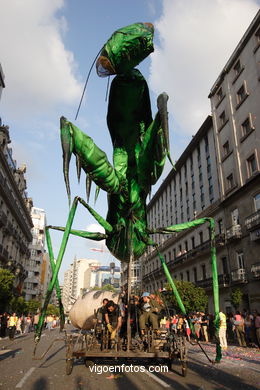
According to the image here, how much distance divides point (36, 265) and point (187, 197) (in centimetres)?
4974

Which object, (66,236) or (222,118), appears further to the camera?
(222,118)

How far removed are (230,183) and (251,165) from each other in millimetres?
3602

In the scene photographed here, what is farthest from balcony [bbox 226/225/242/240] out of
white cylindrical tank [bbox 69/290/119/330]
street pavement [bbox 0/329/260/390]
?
street pavement [bbox 0/329/260/390]

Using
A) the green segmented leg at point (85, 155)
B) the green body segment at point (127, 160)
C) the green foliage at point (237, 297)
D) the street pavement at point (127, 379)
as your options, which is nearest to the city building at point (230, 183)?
the green foliage at point (237, 297)

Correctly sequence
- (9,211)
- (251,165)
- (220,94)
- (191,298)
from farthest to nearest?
(9,211) < (220,94) < (251,165) < (191,298)

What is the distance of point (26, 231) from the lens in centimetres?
5284

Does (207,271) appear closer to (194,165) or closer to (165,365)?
(194,165)

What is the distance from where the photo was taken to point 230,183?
2853 centimetres

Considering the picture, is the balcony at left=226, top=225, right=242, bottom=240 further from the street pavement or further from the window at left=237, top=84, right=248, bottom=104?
the street pavement

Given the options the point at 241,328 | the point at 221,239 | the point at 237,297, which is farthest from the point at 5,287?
the point at 221,239

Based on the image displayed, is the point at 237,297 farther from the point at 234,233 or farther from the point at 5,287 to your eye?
the point at 5,287

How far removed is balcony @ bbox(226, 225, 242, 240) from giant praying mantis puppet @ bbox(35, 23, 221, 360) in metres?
19.8

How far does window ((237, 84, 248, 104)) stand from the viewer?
26.6 metres

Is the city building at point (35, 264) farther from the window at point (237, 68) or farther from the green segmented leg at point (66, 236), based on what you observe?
the green segmented leg at point (66, 236)
